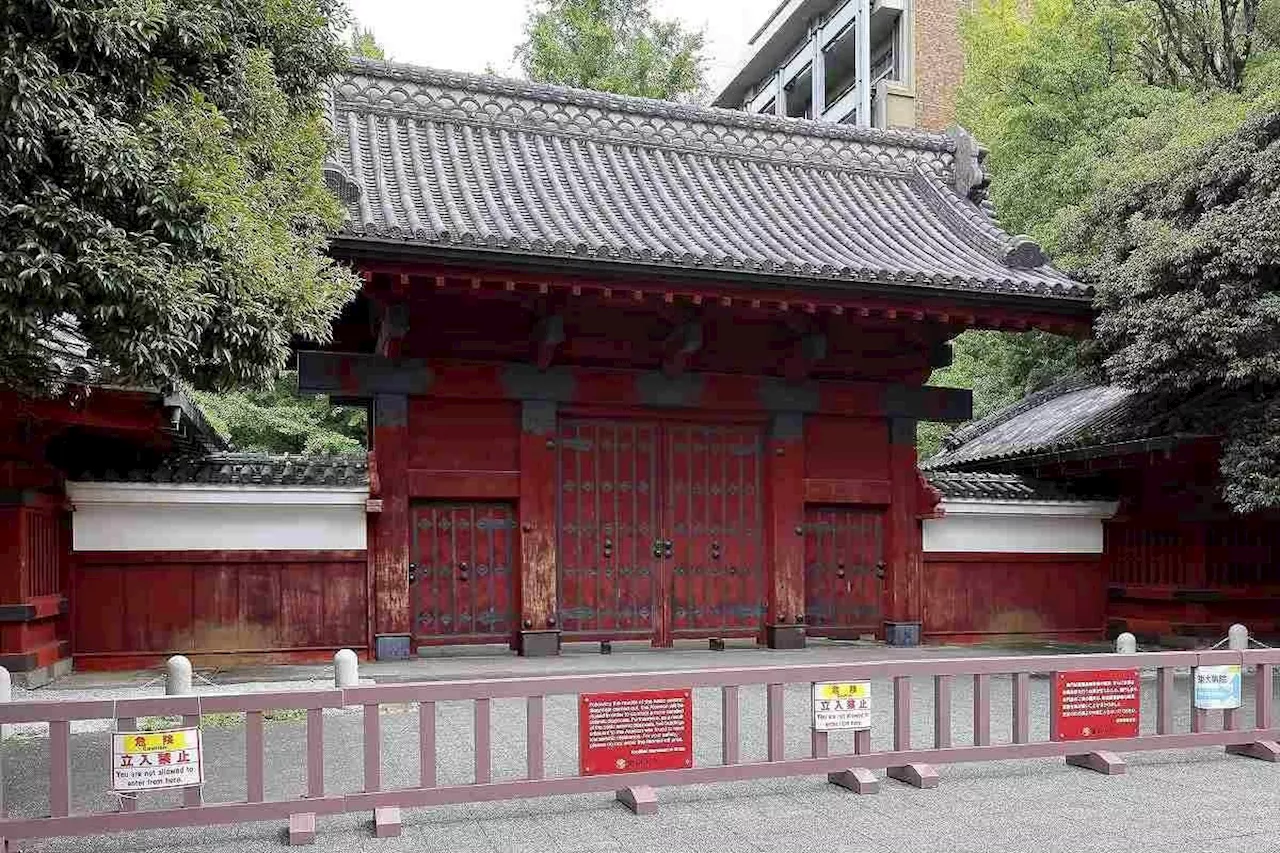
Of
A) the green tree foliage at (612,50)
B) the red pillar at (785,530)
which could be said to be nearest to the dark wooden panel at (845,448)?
the red pillar at (785,530)

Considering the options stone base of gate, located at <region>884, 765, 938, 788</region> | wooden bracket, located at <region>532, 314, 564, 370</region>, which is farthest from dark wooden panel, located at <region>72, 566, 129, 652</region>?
stone base of gate, located at <region>884, 765, 938, 788</region>

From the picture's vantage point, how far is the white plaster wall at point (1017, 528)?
12.6m

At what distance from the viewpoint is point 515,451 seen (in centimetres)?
1138

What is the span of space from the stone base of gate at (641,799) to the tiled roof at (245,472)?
584cm

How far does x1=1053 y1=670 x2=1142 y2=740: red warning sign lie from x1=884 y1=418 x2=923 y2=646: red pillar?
5732mm

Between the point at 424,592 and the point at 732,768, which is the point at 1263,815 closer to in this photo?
the point at 732,768

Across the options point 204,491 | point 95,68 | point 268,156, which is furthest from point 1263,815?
point 204,491

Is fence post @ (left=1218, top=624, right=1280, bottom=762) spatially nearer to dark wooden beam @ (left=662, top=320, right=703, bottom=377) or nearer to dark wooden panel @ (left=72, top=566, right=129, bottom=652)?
dark wooden beam @ (left=662, top=320, right=703, bottom=377)

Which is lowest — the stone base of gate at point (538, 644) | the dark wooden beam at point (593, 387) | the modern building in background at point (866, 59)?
the stone base of gate at point (538, 644)

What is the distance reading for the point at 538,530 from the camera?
37.0ft

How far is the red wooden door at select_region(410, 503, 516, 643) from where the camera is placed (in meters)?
11.1

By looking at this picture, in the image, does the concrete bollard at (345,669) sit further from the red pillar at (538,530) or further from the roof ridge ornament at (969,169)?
the roof ridge ornament at (969,169)

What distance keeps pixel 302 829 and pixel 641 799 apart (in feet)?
5.73

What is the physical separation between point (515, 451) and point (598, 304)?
6.05ft
